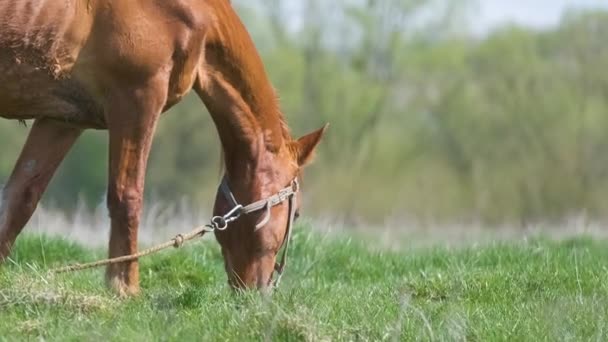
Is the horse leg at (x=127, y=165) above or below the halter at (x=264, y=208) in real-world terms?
above

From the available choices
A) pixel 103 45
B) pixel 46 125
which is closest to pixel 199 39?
pixel 103 45

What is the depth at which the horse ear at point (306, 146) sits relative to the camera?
25.3 feet

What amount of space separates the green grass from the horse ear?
82cm

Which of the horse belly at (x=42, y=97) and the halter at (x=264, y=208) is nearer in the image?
the horse belly at (x=42, y=97)

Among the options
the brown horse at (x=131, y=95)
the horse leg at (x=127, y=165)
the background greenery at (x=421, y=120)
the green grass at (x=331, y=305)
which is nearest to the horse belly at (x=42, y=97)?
the brown horse at (x=131, y=95)

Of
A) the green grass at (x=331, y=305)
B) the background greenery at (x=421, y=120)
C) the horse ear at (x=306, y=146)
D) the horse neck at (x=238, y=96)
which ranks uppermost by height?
the horse neck at (x=238, y=96)

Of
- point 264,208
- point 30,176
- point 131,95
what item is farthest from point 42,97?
point 264,208

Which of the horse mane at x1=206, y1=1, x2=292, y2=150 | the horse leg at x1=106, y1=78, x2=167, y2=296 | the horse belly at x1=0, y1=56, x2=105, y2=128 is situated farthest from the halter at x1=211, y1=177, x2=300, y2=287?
the horse belly at x1=0, y1=56, x2=105, y2=128

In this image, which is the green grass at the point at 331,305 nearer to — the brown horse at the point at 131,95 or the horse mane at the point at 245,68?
the brown horse at the point at 131,95

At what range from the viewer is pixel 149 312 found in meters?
5.64

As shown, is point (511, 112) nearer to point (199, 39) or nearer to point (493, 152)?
point (493, 152)

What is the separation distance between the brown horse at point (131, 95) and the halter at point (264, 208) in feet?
0.11

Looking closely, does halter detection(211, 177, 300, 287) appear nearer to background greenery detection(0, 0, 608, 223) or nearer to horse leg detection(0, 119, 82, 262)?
horse leg detection(0, 119, 82, 262)

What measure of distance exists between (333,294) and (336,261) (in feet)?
8.18
